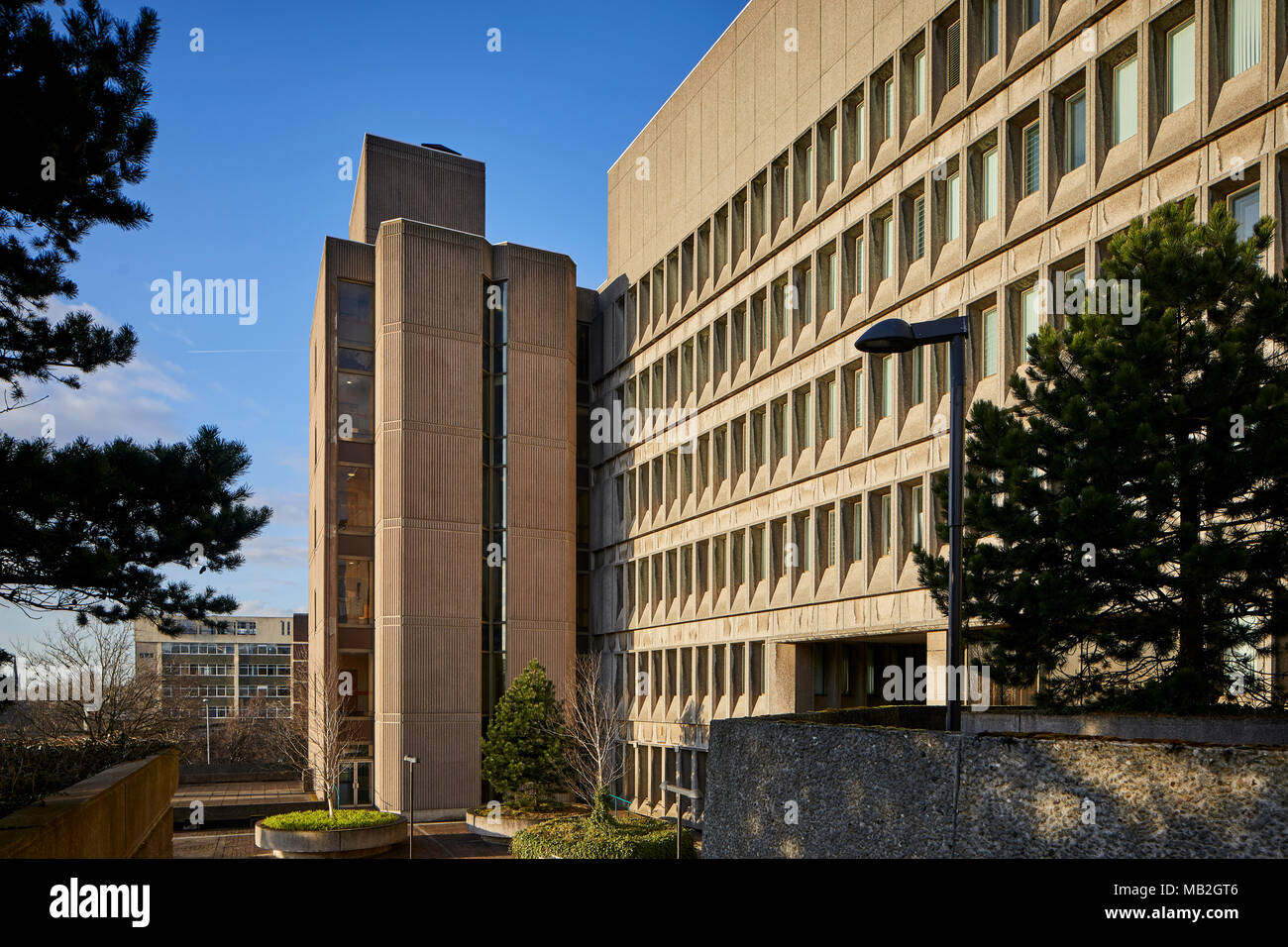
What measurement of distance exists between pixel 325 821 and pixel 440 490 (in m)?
13.4

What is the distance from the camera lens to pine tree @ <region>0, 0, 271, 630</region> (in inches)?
388

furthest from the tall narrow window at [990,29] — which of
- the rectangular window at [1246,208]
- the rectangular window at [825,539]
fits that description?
the rectangular window at [825,539]

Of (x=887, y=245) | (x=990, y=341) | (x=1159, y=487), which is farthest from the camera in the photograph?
(x=887, y=245)

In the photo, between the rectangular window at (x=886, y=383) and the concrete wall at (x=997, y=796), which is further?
the rectangular window at (x=886, y=383)

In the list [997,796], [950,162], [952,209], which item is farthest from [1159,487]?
[950,162]

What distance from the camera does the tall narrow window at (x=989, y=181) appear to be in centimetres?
2431

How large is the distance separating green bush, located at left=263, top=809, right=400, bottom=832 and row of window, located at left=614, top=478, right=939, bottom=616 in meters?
12.3

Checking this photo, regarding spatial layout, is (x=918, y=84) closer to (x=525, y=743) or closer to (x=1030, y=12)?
(x=1030, y=12)

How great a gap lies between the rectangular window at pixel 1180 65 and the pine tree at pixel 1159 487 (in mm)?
8234

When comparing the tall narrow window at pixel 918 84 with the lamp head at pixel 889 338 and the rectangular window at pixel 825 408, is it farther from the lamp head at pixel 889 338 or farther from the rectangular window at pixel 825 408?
the lamp head at pixel 889 338

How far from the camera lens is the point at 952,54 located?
84.4 ft

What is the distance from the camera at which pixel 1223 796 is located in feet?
22.7
